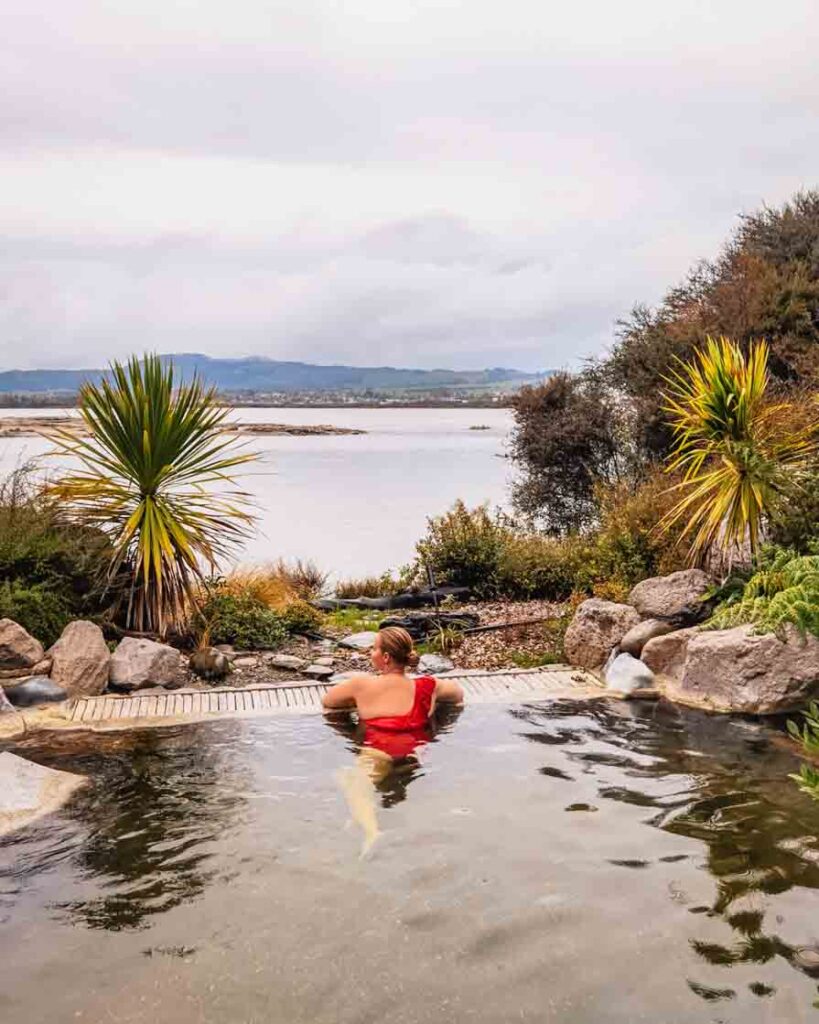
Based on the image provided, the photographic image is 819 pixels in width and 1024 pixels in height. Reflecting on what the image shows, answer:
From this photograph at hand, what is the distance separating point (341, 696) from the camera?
7656 millimetres

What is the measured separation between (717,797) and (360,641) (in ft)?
16.3

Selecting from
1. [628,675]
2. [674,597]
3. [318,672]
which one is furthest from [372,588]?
[628,675]

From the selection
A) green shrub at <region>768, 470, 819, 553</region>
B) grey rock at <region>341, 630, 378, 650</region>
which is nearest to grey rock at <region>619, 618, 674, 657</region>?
green shrub at <region>768, 470, 819, 553</region>

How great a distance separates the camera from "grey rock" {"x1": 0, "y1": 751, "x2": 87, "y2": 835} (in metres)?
5.86

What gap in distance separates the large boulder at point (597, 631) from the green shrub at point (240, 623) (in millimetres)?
3083

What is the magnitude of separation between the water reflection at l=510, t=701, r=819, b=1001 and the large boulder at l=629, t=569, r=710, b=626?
156 centimetres

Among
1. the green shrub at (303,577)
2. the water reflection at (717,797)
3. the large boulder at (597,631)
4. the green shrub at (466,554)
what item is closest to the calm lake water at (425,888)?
the water reflection at (717,797)

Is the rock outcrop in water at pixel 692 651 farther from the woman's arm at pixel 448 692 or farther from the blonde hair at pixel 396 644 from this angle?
the blonde hair at pixel 396 644

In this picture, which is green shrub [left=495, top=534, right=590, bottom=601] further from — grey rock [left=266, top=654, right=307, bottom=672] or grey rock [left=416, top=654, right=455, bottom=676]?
grey rock [left=266, top=654, right=307, bottom=672]

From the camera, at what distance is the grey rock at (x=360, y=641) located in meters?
10.4

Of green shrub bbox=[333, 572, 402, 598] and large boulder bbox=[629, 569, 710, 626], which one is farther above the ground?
large boulder bbox=[629, 569, 710, 626]

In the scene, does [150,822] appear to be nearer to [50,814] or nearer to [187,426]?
[50,814]

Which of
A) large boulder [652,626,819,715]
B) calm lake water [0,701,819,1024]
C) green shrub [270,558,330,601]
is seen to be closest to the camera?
calm lake water [0,701,819,1024]

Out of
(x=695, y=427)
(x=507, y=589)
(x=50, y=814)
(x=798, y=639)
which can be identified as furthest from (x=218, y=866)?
(x=507, y=589)
